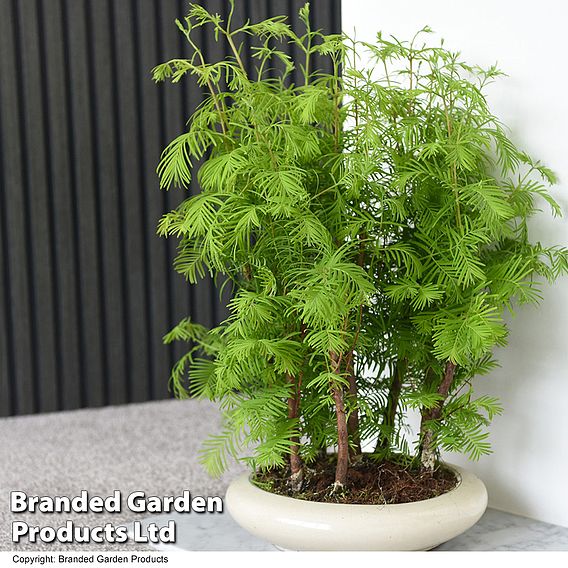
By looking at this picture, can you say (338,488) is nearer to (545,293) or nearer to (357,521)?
(357,521)

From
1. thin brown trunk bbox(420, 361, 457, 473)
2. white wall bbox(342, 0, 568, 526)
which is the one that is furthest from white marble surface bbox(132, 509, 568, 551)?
thin brown trunk bbox(420, 361, 457, 473)

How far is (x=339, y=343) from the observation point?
1.47 metres

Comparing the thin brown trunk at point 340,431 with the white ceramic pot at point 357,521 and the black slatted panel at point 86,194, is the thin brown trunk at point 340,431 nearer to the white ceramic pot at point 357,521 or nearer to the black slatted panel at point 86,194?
the white ceramic pot at point 357,521

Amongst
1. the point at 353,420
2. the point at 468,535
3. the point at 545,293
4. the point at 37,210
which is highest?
the point at 37,210

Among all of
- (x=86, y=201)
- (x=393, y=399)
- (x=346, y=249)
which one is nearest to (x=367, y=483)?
(x=393, y=399)

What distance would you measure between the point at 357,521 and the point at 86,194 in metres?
1.79

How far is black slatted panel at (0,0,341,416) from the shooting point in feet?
9.53

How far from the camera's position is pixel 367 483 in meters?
Result: 1.65

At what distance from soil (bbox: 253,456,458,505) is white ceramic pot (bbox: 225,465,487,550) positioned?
0.05 metres

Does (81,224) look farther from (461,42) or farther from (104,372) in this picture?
(461,42)

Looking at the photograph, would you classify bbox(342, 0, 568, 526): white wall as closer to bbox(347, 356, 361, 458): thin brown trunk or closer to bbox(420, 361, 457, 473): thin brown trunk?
bbox(420, 361, 457, 473): thin brown trunk

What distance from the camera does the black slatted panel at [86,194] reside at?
291 cm

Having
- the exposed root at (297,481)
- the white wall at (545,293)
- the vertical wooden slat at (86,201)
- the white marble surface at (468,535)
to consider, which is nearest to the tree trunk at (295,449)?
the exposed root at (297,481)

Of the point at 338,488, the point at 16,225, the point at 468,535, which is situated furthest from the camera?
the point at 16,225
